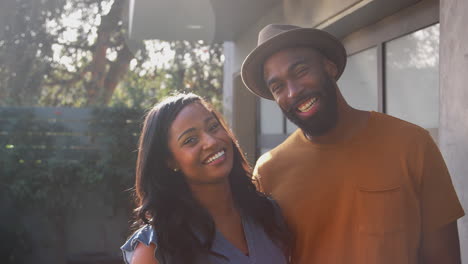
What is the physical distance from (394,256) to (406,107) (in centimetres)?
150

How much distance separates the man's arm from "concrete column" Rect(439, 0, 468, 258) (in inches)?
8.8

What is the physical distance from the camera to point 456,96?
2.30 metres

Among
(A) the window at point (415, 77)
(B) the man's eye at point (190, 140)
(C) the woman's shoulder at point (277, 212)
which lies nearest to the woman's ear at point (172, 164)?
(B) the man's eye at point (190, 140)

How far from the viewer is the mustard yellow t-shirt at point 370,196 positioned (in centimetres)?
210

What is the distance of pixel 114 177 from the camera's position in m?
7.82

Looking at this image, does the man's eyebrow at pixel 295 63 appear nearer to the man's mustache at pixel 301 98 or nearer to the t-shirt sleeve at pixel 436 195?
the man's mustache at pixel 301 98

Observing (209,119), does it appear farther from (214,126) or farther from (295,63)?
(295,63)

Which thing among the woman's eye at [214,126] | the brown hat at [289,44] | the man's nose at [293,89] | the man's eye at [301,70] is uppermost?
the brown hat at [289,44]

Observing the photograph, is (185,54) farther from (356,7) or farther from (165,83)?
(356,7)

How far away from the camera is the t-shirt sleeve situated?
209cm

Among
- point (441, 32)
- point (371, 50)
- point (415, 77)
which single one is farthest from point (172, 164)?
point (371, 50)

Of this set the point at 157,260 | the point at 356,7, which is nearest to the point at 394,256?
the point at 157,260

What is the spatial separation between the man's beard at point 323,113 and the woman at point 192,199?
29 centimetres

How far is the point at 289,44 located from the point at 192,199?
30.6 inches
